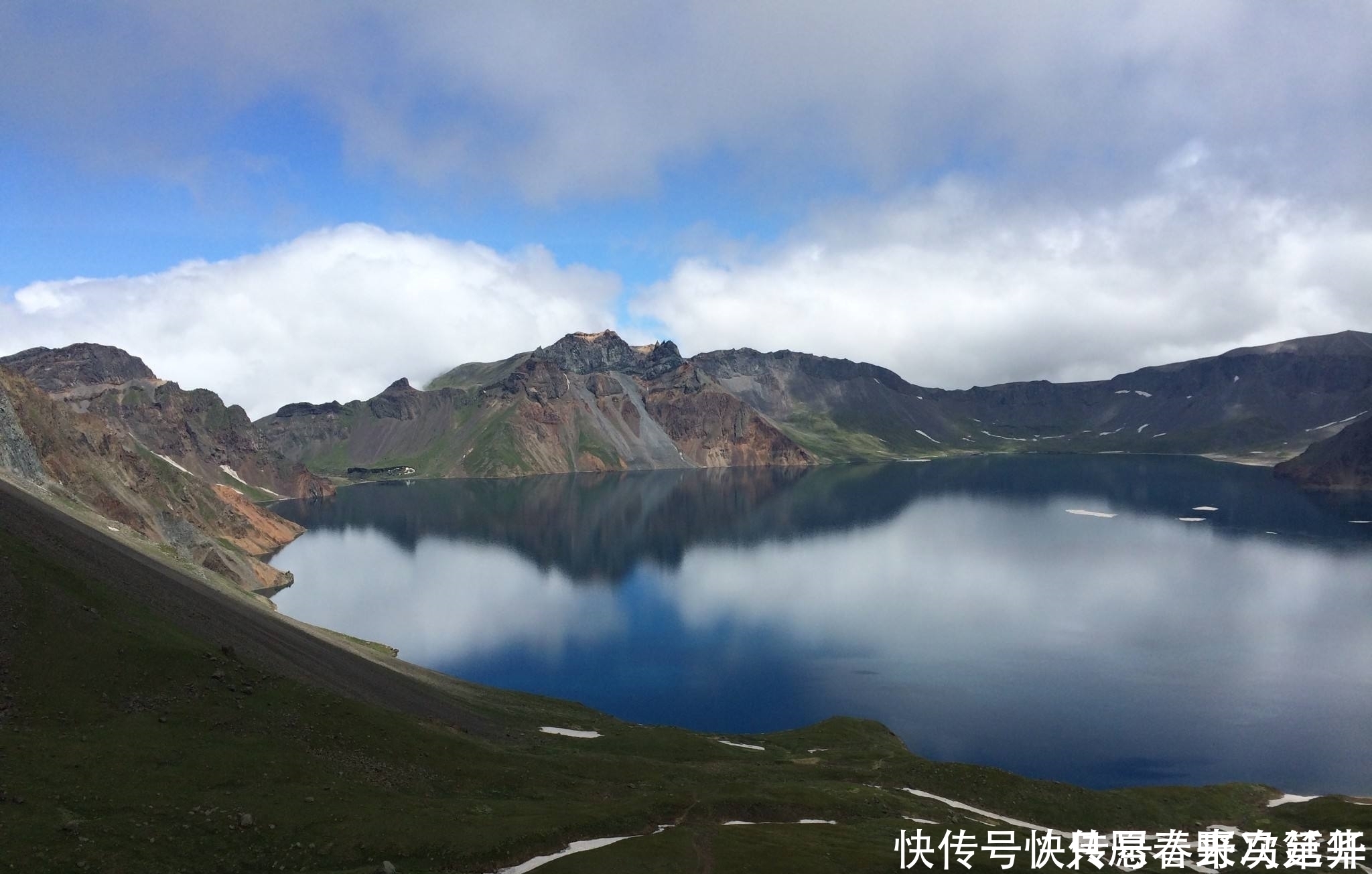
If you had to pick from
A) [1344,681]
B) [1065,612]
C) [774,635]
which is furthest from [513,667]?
[1344,681]

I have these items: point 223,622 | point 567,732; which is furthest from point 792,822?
point 223,622

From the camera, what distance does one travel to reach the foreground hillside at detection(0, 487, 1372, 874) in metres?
31.2

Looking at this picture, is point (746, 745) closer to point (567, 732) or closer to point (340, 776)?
point (567, 732)

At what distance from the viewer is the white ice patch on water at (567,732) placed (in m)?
65.8

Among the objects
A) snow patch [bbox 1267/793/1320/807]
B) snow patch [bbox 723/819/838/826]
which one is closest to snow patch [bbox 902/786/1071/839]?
snow patch [bbox 723/819/838/826]

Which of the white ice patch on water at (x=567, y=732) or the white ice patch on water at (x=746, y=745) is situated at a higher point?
the white ice patch on water at (x=567, y=732)

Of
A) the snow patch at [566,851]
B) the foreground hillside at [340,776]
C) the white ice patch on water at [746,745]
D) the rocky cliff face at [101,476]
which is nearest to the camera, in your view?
the foreground hillside at [340,776]

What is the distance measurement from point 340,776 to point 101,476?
421 feet

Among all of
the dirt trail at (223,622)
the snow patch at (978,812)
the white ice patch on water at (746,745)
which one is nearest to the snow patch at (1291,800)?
the snow patch at (978,812)

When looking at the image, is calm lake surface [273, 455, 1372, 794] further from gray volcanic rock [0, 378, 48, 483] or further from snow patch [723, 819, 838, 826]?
gray volcanic rock [0, 378, 48, 483]

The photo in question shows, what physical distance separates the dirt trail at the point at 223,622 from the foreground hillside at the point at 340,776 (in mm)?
366

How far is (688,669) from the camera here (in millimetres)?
105438

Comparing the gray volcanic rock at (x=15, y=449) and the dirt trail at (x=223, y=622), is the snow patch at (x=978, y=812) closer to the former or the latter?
the dirt trail at (x=223, y=622)

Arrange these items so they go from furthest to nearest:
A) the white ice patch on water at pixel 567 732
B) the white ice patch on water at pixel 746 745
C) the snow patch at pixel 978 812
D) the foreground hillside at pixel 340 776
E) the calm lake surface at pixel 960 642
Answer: the calm lake surface at pixel 960 642 → the white ice patch on water at pixel 746 745 → the white ice patch on water at pixel 567 732 → the snow patch at pixel 978 812 → the foreground hillside at pixel 340 776
